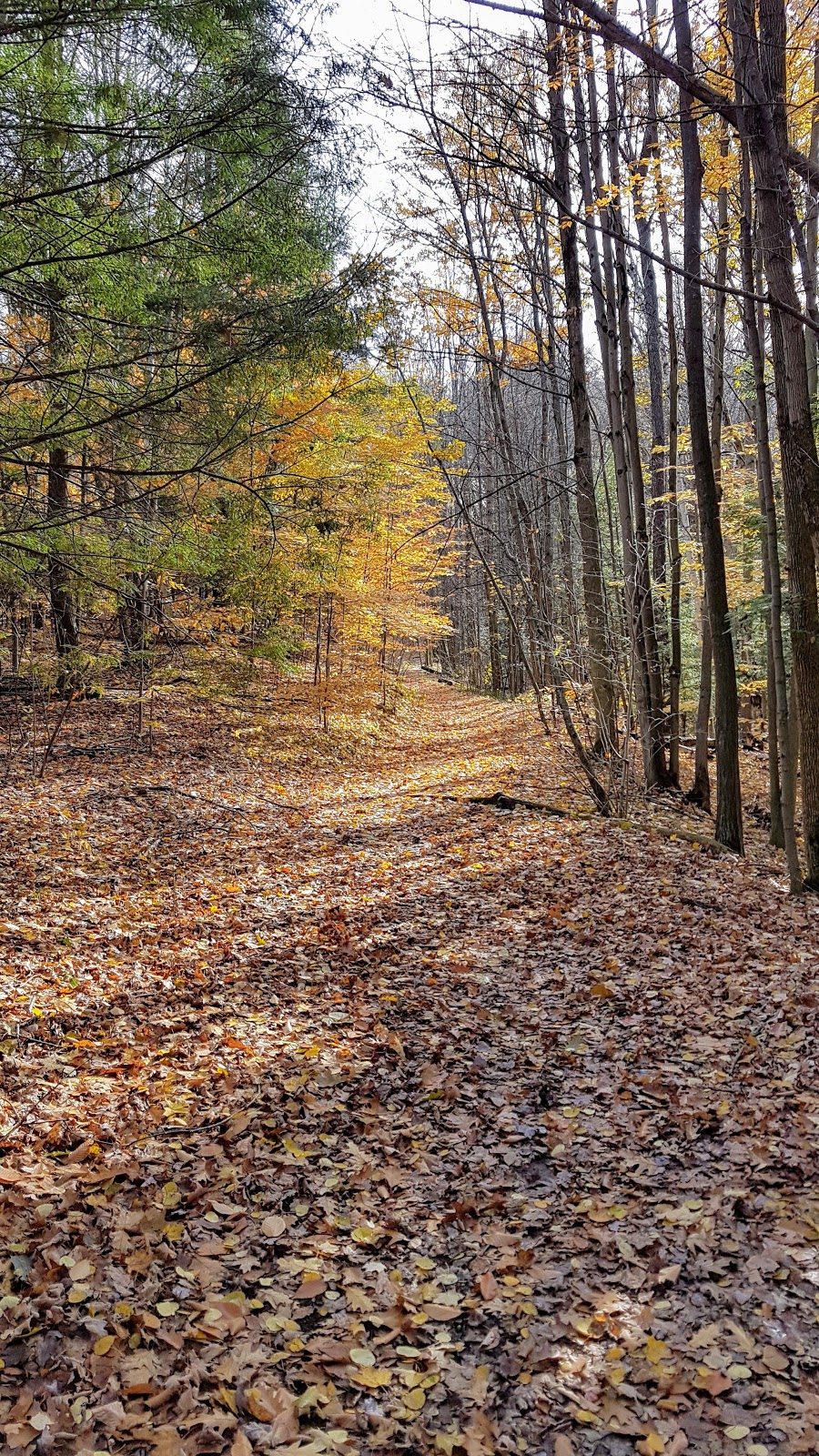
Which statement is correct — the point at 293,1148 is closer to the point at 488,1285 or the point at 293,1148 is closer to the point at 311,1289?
the point at 311,1289

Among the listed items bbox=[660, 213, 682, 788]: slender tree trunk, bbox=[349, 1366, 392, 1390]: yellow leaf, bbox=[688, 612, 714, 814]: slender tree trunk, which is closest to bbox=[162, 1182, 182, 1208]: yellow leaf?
bbox=[349, 1366, 392, 1390]: yellow leaf

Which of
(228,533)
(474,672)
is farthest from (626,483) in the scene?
(474,672)

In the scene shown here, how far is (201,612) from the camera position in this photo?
12023 millimetres

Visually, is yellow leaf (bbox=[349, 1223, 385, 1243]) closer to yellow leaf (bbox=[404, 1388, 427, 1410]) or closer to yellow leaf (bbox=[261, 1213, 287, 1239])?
yellow leaf (bbox=[261, 1213, 287, 1239])

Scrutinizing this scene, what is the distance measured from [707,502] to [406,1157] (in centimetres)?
684

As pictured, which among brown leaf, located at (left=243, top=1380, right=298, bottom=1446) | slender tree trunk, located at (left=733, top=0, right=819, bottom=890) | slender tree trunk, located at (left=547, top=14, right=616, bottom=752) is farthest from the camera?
slender tree trunk, located at (left=547, top=14, right=616, bottom=752)

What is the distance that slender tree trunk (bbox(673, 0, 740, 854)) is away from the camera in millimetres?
7547

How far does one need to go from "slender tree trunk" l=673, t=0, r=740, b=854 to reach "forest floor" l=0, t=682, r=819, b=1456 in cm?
122

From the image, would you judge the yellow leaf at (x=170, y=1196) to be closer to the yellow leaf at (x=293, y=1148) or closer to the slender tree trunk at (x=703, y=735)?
the yellow leaf at (x=293, y=1148)

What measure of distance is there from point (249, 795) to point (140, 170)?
734cm

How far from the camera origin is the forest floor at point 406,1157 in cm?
260

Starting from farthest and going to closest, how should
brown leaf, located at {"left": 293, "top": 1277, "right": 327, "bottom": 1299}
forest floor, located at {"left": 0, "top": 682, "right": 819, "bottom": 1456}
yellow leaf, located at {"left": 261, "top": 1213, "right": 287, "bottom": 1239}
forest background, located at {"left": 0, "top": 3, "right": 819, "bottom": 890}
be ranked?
forest background, located at {"left": 0, "top": 3, "right": 819, "bottom": 890} < yellow leaf, located at {"left": 261, "top": 1213, "right": 287, "bottom": 1239} < brown leaf, located at {"left": 293, "top": 1277, "right": 327, "bottom": 1299} < forest floor, located at {"left": 0, "top": 682, "right": 819, "bottom": 1456}

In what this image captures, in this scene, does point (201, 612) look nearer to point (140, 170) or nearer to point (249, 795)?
point (249, 795)

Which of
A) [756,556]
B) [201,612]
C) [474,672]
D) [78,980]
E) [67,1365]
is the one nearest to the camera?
[67,1365]
